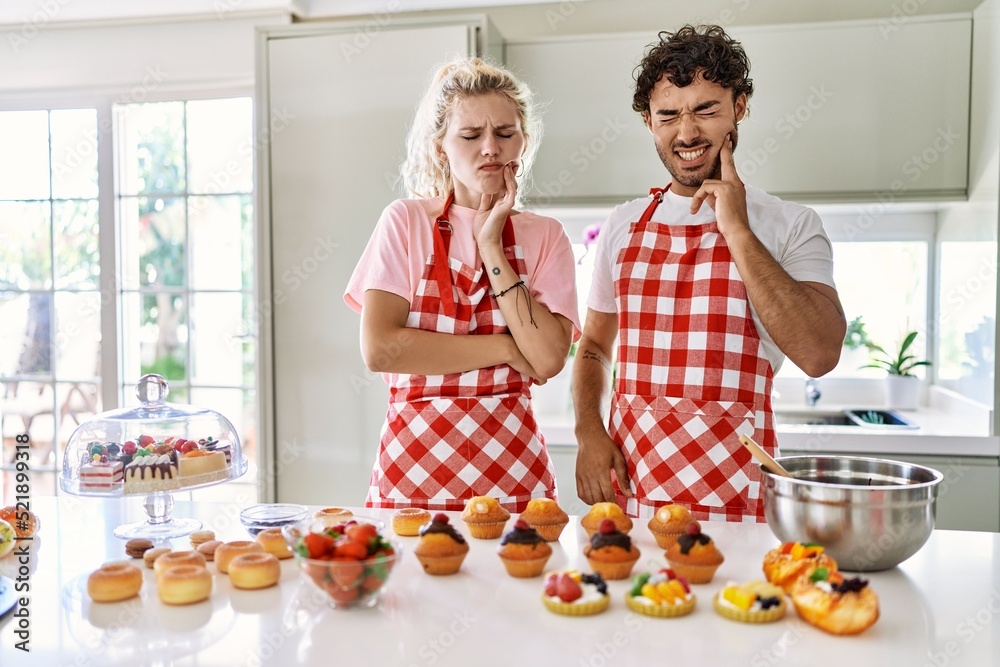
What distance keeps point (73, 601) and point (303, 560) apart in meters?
0.29

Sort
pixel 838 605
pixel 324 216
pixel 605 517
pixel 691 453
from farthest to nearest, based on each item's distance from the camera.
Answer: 1. pixel 324 216
2. pixel 691 453
3. pixel 605 517
4. pixel 838 605

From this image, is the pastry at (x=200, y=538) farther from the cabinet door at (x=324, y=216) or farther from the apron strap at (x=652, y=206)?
the cabinet door at (x=324, y=216)

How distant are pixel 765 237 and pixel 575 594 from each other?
0.87 meters

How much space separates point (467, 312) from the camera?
5.24ft

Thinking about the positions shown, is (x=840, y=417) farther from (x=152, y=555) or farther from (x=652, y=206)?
(x=152, y=555)

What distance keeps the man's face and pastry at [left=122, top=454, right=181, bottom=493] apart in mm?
1009

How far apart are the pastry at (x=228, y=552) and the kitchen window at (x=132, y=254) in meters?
2.32

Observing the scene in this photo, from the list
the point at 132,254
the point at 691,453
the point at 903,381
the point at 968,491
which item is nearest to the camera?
the point at 691,453

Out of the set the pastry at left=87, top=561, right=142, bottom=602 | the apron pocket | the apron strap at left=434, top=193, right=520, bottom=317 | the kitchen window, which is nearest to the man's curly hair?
the apron strap at left=434, top=193, right=520, bottom=317

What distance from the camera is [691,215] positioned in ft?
5.21

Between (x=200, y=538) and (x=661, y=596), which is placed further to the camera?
(x=200, y=538)

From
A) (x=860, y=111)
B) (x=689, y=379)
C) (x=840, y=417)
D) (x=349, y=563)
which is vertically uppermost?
(x=860, y=111)

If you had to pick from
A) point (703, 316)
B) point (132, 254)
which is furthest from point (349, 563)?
point (132, 254)

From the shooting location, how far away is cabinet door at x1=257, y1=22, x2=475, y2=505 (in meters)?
2.55
